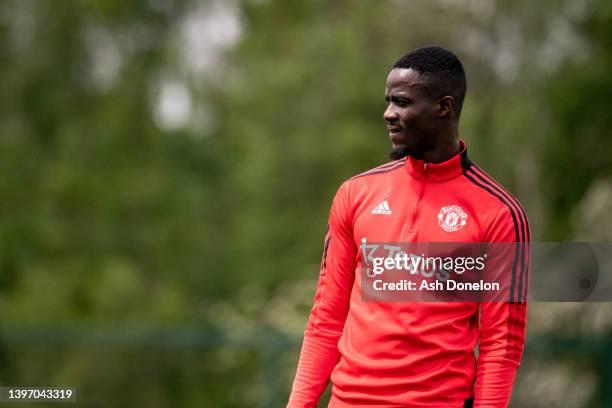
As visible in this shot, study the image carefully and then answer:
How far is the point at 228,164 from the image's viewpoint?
15.0 m

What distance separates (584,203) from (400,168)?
601 centimetres

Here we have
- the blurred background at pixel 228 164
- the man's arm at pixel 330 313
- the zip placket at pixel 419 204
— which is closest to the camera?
the zip placket at pixel 419 204

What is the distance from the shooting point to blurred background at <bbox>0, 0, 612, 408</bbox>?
344 inches

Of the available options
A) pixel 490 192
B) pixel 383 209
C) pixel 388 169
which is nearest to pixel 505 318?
pixel 490 192

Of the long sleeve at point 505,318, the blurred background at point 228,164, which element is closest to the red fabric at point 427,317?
the long sleeve at point 505,318

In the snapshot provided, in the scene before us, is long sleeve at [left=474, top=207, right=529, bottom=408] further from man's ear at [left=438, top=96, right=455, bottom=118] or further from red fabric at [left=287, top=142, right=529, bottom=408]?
man's ear at [left=438, top=96, right=455, bottom=118]

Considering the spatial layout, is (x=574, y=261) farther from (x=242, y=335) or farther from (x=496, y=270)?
(x=242, y=335)

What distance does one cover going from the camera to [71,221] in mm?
13000

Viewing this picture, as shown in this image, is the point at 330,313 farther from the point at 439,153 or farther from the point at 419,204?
the point at 439,153

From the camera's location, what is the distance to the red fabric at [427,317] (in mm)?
2662

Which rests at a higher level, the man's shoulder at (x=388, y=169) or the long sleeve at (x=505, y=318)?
the man's shoulder at (x=388, y=169)

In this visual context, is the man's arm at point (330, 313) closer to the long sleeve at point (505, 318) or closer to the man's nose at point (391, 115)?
the man's nose at point (391, 115)

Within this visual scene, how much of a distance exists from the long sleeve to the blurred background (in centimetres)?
554

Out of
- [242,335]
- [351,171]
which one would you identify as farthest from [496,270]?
[351,171]
